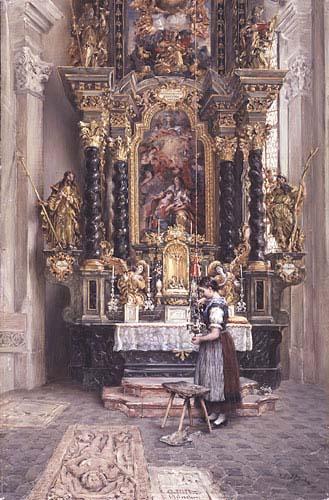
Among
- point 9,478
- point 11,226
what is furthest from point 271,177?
point 9,478

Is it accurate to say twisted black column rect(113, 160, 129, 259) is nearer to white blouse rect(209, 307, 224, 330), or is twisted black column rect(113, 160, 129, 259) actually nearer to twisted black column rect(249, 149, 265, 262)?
twisted black column rect(249, 149, 265, 262)

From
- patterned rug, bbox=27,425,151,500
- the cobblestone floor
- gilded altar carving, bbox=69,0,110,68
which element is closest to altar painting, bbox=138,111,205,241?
gilded altar carving, bbox=69,0,110,68

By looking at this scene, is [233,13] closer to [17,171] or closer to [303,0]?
[303,0]

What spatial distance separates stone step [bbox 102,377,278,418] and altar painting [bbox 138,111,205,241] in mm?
3282

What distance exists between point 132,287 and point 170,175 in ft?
7.79

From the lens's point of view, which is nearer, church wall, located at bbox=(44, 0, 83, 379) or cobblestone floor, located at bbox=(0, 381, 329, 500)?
cobblestone floor, located at bbox=(0, 381, 329, 500)

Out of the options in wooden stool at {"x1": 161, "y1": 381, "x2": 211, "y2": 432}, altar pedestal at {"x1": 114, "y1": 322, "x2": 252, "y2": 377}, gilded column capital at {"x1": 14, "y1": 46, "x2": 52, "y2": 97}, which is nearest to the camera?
wooden stool at {"x1": 161, "y1": 381, "x2": 211, "y2": 432}

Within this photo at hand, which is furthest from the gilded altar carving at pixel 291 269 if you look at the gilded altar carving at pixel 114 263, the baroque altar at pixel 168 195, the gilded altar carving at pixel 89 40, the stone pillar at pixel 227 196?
the gilded altar carving at pixel 89 40

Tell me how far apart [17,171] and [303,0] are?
571 cm

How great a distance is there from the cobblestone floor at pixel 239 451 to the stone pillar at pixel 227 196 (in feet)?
10.3

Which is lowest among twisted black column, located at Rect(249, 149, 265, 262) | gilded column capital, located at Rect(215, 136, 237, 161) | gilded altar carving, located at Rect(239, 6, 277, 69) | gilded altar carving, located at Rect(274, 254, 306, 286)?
gilded altar carving, located at Rect(274, 254, 306, 286)

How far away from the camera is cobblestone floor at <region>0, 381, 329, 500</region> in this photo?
5.07m

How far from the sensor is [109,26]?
11039mm

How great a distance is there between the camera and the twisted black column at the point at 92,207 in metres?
10.1
